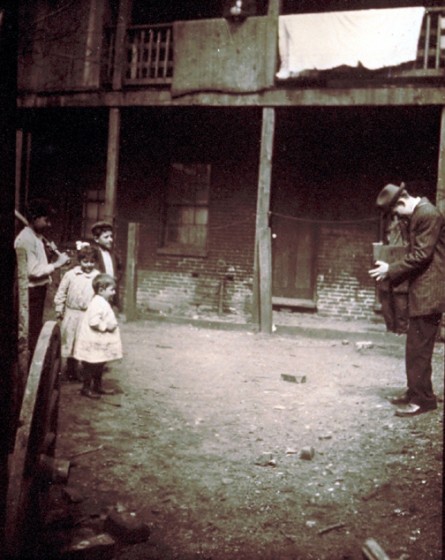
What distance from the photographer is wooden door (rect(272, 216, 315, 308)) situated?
1129 cm

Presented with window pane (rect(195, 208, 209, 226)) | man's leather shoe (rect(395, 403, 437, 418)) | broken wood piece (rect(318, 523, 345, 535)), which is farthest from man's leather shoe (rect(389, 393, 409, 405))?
window pane (rect(195, 208, 209, 226))

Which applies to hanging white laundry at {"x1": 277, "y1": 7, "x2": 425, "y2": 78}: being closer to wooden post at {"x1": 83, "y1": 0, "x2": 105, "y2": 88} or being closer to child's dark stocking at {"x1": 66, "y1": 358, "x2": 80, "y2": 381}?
wooden post at {"x1": 83, "y1": 0, "x2": 105, "y2": 88}

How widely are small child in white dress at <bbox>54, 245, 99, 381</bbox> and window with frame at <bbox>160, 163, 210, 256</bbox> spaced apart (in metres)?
6.43

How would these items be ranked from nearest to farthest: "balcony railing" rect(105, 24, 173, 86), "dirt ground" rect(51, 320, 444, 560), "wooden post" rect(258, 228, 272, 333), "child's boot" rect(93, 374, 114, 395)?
"dirt ground" rect(51, 320, 444, 560), "child's boot" rect(93, 374, 114, 395), "wooden post" rect(258, 228, 272, 333), "balcony railing" rect(105, 24, 173, 86)

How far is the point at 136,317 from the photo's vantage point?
975cm

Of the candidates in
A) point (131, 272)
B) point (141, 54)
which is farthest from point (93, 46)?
point (131, 272)

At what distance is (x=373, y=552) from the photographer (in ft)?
7.79

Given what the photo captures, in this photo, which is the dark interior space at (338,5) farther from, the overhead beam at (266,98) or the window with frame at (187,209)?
the window with frame at (187,209)

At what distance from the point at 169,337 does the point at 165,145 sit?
5.38 m

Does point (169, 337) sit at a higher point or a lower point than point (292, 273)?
lower

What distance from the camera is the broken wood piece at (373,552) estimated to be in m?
2.34

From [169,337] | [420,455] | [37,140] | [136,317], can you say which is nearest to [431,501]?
[420,455]

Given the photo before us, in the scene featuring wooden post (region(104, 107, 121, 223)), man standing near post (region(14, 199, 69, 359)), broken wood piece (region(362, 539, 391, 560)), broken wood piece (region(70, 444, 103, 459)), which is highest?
wooden post (region(104, 107, 121, 223))

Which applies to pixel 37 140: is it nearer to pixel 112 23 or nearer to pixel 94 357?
pixel 112 23
